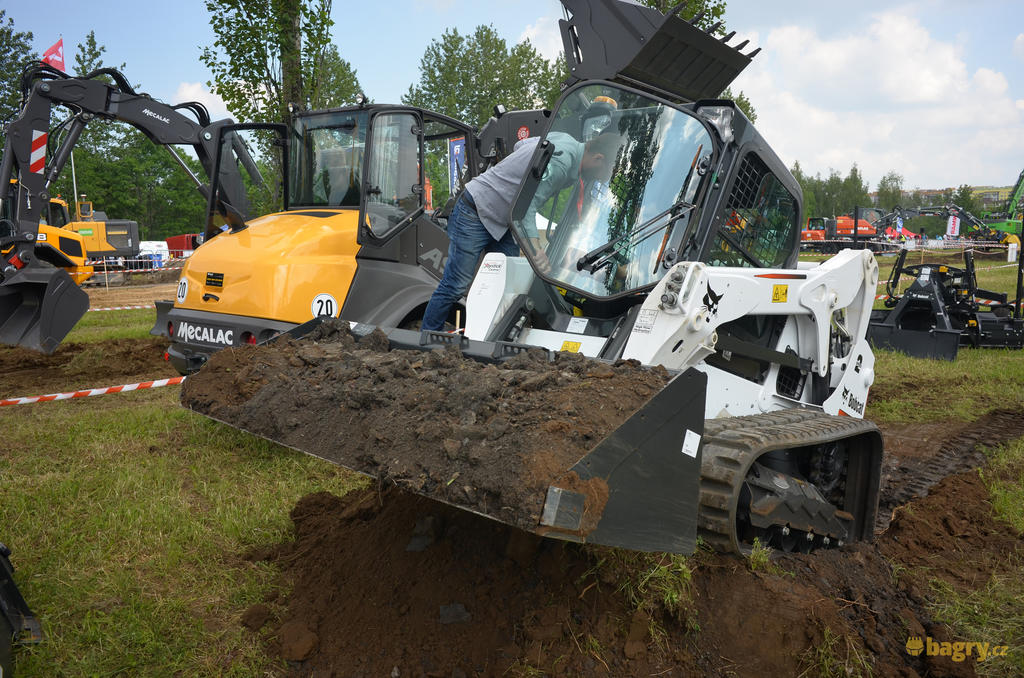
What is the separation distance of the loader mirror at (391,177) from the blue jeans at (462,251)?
6.11 ft

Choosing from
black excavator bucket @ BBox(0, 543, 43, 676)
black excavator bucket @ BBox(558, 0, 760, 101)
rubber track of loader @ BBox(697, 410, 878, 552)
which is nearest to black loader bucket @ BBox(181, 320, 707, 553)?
rubber track of loader @ BBox(697, 410, 878, 552)

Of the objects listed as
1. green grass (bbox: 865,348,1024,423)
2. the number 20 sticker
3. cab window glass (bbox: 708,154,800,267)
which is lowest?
green grass (bbox: 865,348,1024,423)

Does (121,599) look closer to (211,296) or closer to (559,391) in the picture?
(559,391)

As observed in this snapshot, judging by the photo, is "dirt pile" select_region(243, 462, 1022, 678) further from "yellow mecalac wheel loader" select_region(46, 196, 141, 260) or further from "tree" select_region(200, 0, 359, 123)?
"yellow mecalac wheel loader" select_region(46, 196, 141, 260)

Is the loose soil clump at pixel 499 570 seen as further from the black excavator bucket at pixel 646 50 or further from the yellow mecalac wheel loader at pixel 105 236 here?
the yellow mecalac wheel loader at pixel 105 236

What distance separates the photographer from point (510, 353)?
135 inches

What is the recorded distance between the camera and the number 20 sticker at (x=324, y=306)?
6.25 metres

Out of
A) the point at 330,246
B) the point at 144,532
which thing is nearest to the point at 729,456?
the point at 144,532

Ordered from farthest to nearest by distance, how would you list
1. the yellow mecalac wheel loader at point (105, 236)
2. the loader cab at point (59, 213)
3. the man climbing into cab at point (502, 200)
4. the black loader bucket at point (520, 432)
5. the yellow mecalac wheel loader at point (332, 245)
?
the yellow mecalac wheel loader at point (105, 236), the loader cab at point (59, 213), the yellow mecalac wheel loader at point (332, 245), the man climbing into cab at point (502, 200), the black loader bucket at point (520, 432)

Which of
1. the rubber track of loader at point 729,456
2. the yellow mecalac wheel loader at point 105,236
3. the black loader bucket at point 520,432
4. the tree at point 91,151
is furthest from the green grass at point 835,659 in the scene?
the tree at point 91,151

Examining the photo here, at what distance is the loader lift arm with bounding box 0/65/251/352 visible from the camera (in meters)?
7.70

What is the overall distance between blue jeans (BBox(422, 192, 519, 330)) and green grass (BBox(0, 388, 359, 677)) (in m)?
1.27

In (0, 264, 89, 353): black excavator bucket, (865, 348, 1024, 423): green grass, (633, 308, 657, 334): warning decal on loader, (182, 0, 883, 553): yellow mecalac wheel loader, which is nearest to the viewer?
(182, 0, 883, 553): yellow mecalac wheel loader

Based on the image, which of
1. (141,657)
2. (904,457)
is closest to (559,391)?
(141,657)
